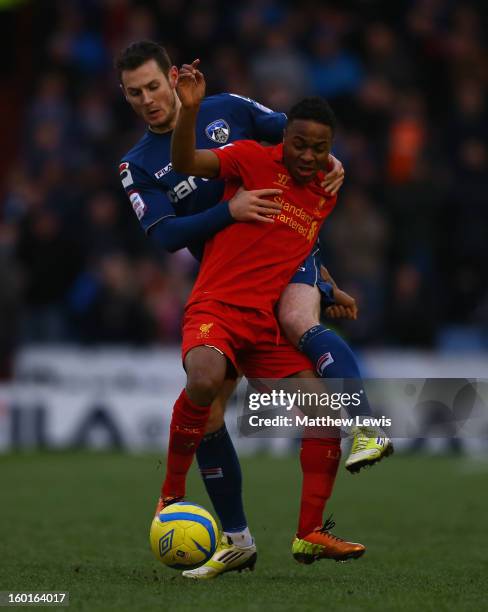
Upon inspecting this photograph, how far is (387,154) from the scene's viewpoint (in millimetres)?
15938

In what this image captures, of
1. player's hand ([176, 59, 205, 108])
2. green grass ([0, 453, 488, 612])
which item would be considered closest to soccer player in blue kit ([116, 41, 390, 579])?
green grass ([0, 453, 488, 612])

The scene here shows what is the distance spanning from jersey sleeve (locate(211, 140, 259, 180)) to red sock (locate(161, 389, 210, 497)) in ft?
3.31

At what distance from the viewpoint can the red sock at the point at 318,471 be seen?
650 cm

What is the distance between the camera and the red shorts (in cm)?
631

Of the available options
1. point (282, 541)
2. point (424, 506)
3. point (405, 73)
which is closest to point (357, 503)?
point (424, 506)

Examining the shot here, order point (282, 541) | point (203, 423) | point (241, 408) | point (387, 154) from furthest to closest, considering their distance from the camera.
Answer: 1. point (387, 154)
2. point (282, 541)
3. point (241, 408)
4. point (203, 423)

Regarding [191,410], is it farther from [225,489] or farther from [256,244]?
[256,244]

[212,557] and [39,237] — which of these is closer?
[212,557]

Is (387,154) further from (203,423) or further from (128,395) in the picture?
(203,423)

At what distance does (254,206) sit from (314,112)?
0.49 metres

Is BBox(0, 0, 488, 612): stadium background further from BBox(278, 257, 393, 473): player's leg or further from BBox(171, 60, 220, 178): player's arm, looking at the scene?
BBox(171, 60, 220, 178): player's arm

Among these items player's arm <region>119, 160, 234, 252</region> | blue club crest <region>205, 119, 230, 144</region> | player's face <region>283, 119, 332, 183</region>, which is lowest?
player's arm <region>119, 160, 234, 252</region>

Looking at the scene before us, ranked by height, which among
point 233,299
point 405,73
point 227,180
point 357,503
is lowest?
point 357,503

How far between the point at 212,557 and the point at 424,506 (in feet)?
12.3
